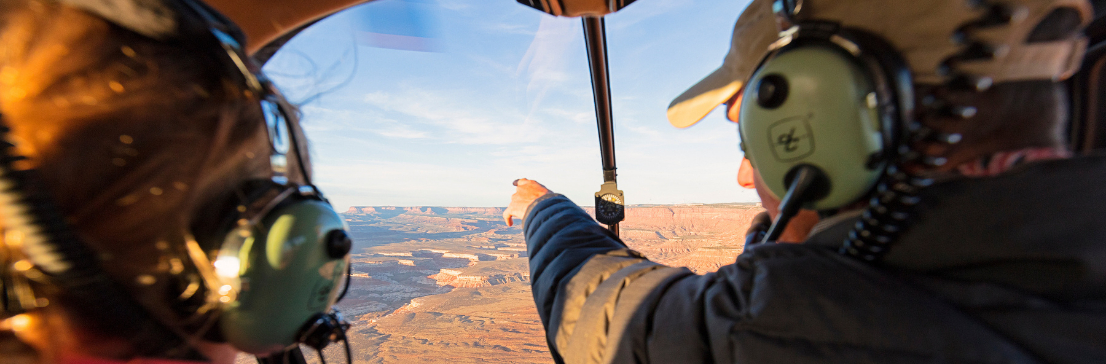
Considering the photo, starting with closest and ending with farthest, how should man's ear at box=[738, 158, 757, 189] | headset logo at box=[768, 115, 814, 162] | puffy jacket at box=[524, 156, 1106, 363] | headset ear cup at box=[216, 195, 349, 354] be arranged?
puffy jacket at box=[524, 156, 1106, 363] < headset logo at box=[768, 115, 814, 162] < headset ear cup at box=[216, 195, 349, 354] < man's ear at box=[738, 158, 757, 189]

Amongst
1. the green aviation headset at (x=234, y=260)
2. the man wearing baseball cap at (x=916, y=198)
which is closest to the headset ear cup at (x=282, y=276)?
the green aviation headset at (x=234, y=260)

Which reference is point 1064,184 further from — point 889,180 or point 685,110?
point 685,110

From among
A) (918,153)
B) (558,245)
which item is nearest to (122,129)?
(558,245)

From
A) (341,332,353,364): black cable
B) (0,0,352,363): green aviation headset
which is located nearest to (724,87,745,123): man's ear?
(0,0,352,363): green aviation headset

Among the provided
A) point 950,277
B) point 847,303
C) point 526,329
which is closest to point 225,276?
point 847,303

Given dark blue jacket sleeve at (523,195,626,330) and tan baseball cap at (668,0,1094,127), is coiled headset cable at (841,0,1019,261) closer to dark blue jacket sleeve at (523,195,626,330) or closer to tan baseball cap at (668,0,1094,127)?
tan baseball cap at (668,0,1094,127)

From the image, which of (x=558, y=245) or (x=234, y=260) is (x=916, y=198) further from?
(x=234, y=260)
